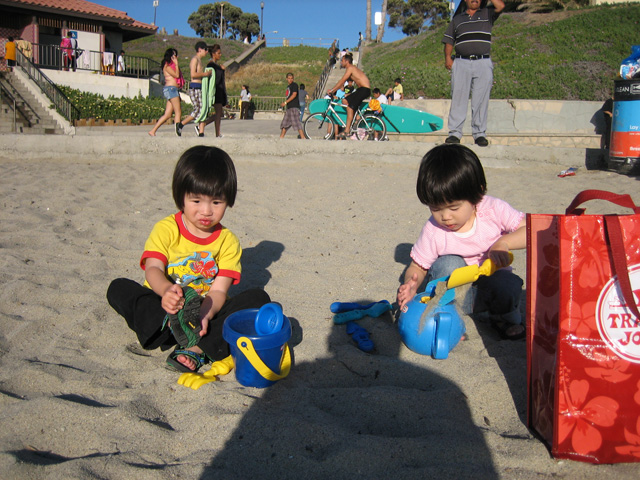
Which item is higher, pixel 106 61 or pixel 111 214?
pixel 106 61

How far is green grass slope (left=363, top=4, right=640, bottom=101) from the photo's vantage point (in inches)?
612

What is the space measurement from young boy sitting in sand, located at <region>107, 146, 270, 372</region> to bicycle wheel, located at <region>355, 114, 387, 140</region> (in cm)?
751

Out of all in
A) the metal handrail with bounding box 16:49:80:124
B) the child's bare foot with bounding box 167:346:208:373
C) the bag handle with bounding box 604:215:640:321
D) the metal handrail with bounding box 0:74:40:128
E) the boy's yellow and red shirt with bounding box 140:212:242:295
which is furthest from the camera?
the metal handrail with bounding box 16:49:80:124

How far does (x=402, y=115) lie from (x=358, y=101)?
61.5 inches

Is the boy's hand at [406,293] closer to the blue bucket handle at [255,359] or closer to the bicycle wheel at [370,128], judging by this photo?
the blue bucket handle at [255,359]

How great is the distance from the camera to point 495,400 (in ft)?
6.40

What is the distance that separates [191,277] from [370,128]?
786 cm

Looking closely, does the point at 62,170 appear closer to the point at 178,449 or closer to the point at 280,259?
the point at 280,259

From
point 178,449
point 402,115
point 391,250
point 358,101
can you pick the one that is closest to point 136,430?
point 178,449

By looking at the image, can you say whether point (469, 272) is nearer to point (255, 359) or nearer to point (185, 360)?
point (255, 359)

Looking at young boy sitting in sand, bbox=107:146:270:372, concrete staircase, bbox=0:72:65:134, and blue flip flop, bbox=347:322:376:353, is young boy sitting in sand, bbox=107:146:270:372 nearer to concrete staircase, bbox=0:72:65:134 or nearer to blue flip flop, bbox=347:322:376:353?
blue flip flop, bbox=347:322:376:353

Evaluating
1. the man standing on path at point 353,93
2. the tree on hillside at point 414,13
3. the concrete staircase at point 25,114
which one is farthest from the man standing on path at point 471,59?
the tree on hillside at point 414,13

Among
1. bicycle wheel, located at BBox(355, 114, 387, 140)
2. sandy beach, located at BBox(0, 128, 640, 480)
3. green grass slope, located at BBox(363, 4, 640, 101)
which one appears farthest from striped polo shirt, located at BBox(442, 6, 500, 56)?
green grass slope, located at BBox(363, 4, 640, 101)

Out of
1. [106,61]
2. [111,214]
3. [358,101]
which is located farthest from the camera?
[106,61]
